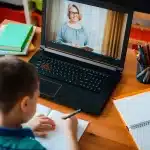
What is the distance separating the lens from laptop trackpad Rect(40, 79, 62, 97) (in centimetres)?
123

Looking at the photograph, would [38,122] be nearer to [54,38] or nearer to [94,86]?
[94,86]

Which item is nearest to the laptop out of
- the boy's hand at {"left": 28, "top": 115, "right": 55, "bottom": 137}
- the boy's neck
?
the boy's hand at {"left": 28, "top": 115, "right": 55, "bottom": 137}

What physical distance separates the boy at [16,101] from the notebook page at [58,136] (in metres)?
0.06

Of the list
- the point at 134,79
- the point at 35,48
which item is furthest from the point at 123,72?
the point at 35,48

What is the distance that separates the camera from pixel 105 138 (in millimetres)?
1094

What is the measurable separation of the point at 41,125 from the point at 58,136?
69 mm

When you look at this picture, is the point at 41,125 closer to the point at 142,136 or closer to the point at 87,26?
the point at 142,136

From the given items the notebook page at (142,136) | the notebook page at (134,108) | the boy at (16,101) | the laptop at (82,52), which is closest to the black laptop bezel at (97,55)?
the laptop at (82,52)

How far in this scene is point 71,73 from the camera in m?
1.31

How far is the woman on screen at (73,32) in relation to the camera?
51.3 inches

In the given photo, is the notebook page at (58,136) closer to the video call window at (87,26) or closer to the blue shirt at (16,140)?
the blue shirt at (16,140)

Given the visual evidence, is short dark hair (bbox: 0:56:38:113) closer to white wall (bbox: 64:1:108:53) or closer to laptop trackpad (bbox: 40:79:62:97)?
laptop trackpad (bbox: 40:79:62:97)

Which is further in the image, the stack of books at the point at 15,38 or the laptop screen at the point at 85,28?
the stack of books at the point at 15,38

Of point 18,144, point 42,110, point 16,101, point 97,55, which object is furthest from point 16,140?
point 97,55
